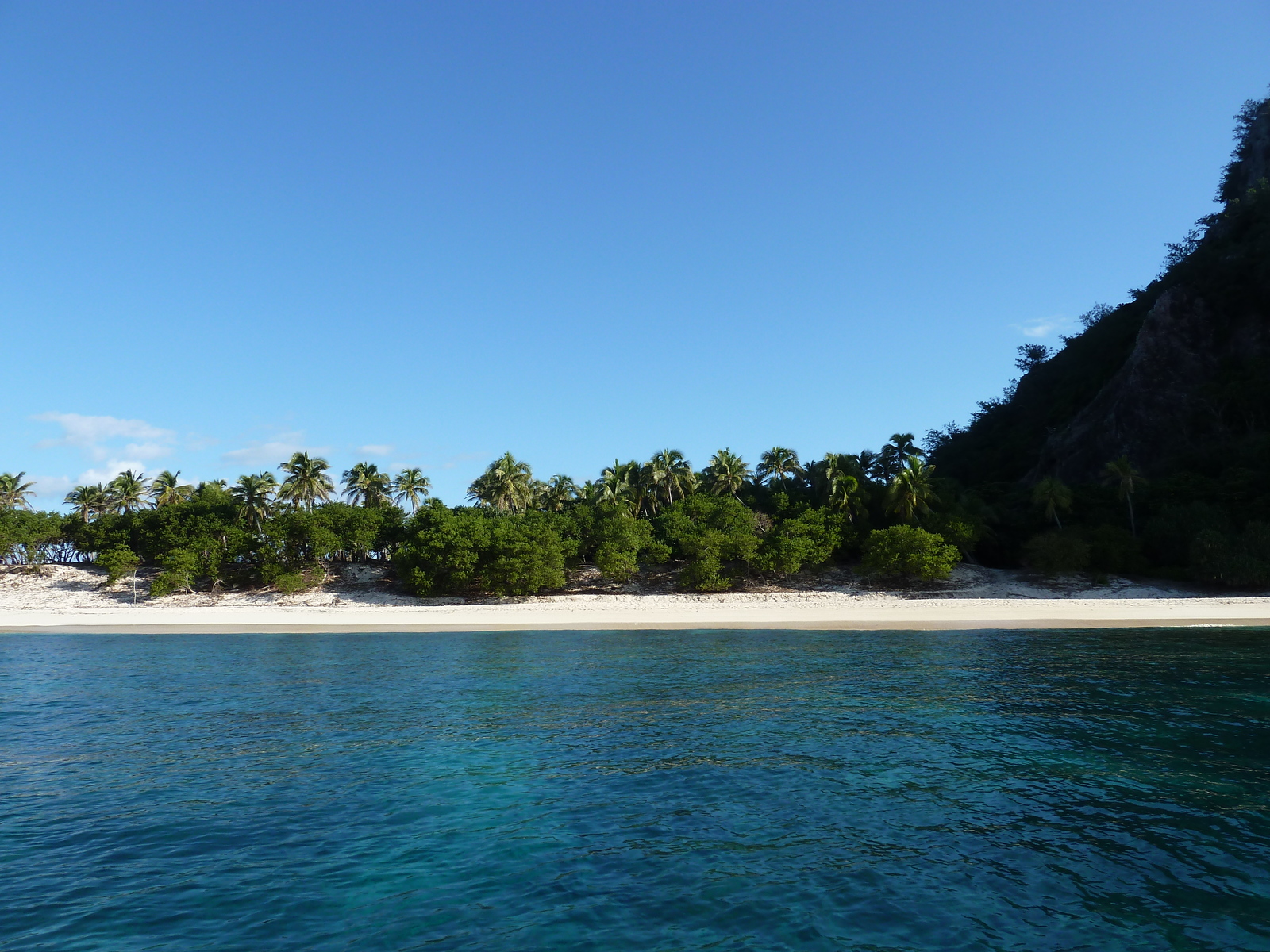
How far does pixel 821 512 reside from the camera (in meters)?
68.8

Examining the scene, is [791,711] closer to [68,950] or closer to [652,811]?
[652,811]

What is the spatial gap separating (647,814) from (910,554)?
167 ft

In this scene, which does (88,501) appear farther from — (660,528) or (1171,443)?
(1171,443)

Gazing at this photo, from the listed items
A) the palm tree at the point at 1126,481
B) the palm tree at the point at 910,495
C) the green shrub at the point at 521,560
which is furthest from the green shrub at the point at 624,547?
the palm tree at the point at 1126,481

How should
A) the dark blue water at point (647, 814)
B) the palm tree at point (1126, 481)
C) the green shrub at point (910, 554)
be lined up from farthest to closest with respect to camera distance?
the palm tree at point (1126, 481)
the green shrub at point (910, 554)
the dark blue water at point (647, 814)

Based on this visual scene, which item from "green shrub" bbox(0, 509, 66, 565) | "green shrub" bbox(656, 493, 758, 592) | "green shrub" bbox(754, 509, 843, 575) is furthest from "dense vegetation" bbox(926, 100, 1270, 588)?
"green shrub" bbox(0, 509, 66, 565)

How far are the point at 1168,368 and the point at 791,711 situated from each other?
87946 millimetres

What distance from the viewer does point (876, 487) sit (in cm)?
7181

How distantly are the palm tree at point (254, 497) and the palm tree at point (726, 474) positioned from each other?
149 feet

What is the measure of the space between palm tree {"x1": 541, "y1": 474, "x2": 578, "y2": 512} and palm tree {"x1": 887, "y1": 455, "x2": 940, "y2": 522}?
3995cm

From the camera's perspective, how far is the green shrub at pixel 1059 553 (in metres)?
58.8

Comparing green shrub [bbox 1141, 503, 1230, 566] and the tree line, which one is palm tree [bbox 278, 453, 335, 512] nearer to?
the tree line

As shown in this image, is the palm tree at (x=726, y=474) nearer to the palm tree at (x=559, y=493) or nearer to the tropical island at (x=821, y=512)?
the tropical island at (x=821, y=512)

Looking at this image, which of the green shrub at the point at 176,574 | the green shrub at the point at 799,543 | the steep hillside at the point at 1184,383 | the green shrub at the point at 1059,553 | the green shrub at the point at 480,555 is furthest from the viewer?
the steep hillside at the point at 1184,383
